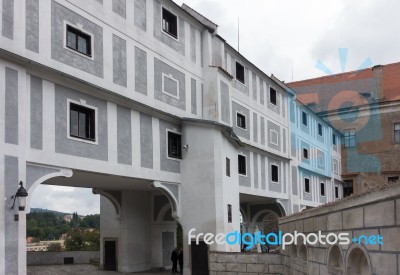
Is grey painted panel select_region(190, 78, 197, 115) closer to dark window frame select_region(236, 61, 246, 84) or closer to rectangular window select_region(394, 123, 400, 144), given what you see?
dark window frame select_region(236, 61, 246, 84)

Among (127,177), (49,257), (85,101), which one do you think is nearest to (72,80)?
(85,101)

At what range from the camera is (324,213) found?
1023cm

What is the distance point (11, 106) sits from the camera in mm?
13125

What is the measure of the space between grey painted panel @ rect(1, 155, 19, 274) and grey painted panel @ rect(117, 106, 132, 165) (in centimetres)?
469

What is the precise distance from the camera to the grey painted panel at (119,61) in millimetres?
17328

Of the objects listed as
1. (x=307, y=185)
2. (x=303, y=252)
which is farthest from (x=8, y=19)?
(x=307, y=185)

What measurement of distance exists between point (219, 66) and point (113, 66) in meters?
7.28

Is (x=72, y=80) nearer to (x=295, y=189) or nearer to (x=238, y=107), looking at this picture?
(x=238, y=107)

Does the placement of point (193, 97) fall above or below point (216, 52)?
below

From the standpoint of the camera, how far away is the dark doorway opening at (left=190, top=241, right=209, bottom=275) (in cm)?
1952

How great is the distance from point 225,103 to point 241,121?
11.1 feet

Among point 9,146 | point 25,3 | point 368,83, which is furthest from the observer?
point 368,83

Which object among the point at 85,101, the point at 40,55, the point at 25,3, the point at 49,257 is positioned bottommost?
the point at 49,257

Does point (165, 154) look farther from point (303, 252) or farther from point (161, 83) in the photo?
point (303, 252)
